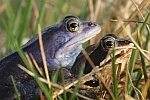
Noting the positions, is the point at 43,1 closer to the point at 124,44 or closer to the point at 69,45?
the point at 69,45

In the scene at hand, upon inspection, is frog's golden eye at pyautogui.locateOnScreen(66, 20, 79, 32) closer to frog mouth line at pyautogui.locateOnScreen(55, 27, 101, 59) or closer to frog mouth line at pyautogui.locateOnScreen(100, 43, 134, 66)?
frog mouth line at pyautogui.locateOnScreen(55, 27, 101, 59)

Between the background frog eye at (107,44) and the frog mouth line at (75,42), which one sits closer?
the background frog eye at (107,44)

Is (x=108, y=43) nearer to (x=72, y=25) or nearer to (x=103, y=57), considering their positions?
(x=103, y=57)

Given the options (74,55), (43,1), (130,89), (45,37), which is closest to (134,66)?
(130,89)

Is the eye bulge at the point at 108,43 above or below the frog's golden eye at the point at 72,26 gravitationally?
below

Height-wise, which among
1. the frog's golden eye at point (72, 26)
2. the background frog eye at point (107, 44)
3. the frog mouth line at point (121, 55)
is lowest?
the frog mouth line at point (121, 55)

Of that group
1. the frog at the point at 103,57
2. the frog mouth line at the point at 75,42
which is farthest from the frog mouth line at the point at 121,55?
the frog mouth line at the point at 75,42

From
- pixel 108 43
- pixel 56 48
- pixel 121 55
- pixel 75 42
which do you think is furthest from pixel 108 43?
pixel 56 48

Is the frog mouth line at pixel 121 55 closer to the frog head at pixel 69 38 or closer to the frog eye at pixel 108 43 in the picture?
the frog eye at pixel 108 43
